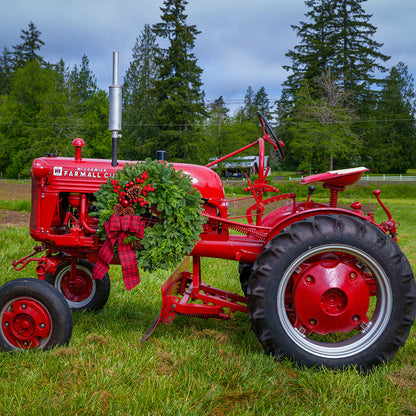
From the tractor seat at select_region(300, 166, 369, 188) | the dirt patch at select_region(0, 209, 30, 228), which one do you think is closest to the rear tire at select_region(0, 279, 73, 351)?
the tractor seat at select_region(300, 166, 369, 188)

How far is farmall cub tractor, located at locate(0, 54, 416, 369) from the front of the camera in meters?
2.79

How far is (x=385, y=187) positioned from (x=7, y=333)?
28.8 metres

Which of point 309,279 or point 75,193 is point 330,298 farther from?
point 75,193

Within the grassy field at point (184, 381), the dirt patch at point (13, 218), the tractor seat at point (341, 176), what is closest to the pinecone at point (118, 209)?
the grassy field at point (184, 381)

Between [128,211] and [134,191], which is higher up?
[134,191]

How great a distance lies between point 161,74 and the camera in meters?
32.7

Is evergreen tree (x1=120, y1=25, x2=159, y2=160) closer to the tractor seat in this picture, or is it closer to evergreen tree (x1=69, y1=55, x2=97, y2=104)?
evergreen tree (x1=69, y1=55, x2=97, y2=104)

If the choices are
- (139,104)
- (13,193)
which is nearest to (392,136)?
(139,104)

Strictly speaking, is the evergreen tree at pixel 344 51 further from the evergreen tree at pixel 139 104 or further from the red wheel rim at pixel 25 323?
the red wheel rim at pixel 25 323

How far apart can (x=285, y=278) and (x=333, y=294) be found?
384 millimetres

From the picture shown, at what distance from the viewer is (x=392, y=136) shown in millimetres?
44156

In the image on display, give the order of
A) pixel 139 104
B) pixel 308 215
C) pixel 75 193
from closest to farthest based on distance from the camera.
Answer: pixel 308 215 < pixel 75 193 < pixel 139 104

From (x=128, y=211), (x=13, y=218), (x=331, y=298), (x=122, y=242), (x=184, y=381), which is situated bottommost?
(x=184, y=381)

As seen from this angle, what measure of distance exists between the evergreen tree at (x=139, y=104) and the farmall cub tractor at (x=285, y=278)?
31620 mm
